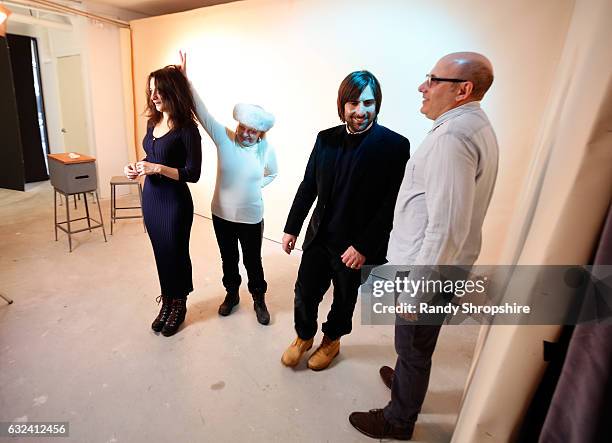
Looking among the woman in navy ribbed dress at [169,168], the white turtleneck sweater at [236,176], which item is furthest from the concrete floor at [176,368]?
the white turtleneck sweater at [236,176]

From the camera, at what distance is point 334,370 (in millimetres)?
1998

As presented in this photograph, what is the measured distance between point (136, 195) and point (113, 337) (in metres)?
3.61

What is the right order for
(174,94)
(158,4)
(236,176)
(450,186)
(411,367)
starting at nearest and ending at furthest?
(450,186), (411,367), (174,94), (236,176), (158,4)

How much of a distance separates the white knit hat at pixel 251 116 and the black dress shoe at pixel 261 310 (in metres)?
1.14

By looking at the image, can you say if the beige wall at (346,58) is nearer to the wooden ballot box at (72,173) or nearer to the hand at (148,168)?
the wooden ballot box at (72,173)

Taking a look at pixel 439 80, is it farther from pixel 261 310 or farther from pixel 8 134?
pixel 8 134

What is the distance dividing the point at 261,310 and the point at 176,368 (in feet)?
2.14

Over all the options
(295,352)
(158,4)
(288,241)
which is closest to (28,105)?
(158,4)

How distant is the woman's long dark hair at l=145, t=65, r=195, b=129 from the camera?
5.88 feet

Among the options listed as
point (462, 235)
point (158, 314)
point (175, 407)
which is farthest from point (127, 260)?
point (462, 235)

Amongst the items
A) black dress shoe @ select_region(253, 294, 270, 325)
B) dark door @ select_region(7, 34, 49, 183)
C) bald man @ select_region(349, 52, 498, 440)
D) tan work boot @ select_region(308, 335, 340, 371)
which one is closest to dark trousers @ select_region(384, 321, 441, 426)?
bald man @ select_region(349, 52, 498, 440)

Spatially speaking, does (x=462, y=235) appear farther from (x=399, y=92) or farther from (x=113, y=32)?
(x=113, y=32)

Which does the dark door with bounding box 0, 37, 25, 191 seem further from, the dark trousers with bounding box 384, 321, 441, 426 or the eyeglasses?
the dark trousers with bounding box 384, 321, 441, 426

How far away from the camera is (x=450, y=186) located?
3.49 feet
